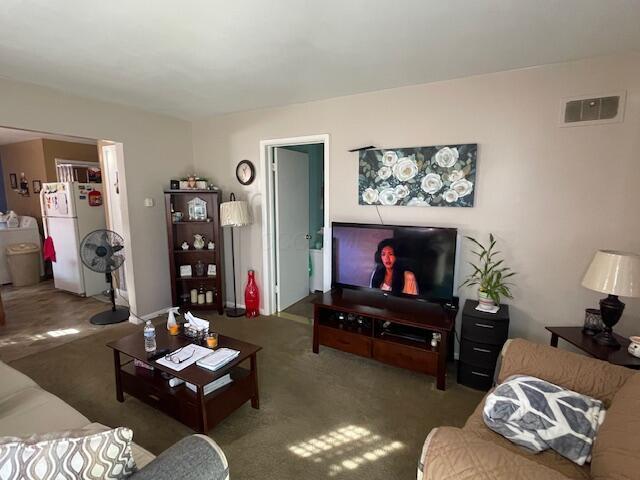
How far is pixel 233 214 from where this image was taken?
362 centimetres

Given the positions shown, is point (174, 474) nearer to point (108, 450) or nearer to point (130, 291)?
point (108, 450)

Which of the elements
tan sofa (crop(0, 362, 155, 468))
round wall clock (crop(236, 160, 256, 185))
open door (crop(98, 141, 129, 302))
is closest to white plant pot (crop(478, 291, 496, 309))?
tan sofa (crop(0, 362, 155, 468))

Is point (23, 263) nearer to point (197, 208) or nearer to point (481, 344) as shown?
point (197, 208)

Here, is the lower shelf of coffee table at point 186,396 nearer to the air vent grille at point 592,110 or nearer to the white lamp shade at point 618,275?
the white lamp shade at point 618,275

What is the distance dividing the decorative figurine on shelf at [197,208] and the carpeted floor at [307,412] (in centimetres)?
169

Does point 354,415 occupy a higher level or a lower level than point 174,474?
lower

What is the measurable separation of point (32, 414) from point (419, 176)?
2.92 m

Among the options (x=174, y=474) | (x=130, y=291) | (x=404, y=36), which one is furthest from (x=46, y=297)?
(x=404, y=36)

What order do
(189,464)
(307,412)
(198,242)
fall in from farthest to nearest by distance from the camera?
(198,242)
(307,412)
(189,464)

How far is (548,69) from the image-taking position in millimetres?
2361

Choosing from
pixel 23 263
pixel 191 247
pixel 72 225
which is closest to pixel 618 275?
pixel 191 247

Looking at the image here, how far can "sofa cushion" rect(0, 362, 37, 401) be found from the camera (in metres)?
1.74

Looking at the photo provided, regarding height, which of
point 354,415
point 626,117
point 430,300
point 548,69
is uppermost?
point 548,69

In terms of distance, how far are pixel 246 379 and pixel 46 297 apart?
13.6 ft
